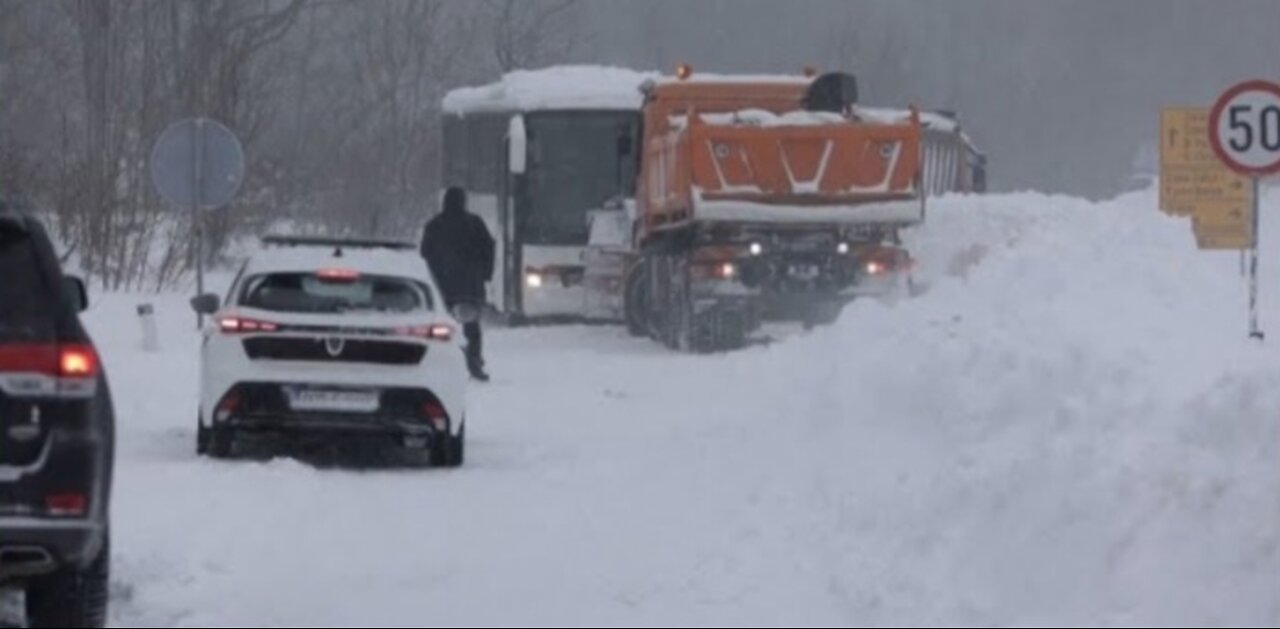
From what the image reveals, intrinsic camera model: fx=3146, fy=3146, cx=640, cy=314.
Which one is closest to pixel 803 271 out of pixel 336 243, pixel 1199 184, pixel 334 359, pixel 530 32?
pixel 1199 184

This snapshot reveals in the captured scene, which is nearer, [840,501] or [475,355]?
[840,501]

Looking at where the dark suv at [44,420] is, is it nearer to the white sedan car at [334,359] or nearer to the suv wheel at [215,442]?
the white sedan car at [334,359]

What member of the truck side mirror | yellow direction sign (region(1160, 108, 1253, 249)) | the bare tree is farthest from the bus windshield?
the bare tree

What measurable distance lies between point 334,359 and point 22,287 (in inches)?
300

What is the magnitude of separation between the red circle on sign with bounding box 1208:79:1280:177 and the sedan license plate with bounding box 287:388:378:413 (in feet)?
25.1

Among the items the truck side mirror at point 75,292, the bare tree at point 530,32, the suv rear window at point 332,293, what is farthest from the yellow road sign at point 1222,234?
the bare tree at point 530,32

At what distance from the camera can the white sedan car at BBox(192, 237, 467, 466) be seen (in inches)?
740

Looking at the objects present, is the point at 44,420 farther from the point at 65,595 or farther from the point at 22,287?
the point at 65,595

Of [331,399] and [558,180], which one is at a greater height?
[558,180]

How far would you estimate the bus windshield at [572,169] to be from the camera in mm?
38906

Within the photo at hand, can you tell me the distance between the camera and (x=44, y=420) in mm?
11008

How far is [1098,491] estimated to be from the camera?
13.5 metres

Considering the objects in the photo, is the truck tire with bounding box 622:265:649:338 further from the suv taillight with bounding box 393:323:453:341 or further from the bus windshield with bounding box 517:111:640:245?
the suv taillight with bounding box 393:323:453:341

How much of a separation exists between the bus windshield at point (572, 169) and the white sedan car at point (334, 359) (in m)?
19.5
